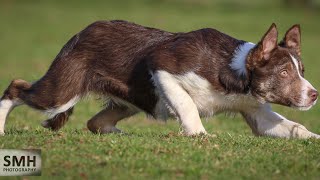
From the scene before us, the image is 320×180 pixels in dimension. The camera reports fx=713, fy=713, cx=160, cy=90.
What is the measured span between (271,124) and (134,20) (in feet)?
84.3

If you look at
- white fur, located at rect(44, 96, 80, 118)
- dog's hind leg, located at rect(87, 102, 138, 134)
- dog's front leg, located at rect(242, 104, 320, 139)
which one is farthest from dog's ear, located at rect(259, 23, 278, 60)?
white fur, located at rect(44, 96, 80, 118)

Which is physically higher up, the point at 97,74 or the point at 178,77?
the point at 178,77

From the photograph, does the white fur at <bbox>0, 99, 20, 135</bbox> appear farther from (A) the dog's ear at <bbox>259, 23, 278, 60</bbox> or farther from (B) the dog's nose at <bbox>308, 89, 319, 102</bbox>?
(B) the dog's nose at <bbox>308, 89, 319, 102</bbox>

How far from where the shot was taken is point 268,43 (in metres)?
8.84

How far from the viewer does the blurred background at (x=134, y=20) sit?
26241mm

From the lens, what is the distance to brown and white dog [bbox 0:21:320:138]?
8.89 m

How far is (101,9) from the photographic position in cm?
4091

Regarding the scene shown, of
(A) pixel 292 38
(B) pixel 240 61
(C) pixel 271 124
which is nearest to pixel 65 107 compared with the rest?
(B) pixel 240 61

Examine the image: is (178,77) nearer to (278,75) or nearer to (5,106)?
(278,75)

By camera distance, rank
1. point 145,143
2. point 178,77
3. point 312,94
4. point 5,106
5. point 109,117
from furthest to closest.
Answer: point 109,117, point 5,106, point 178,77, point 312,94, point 145,143

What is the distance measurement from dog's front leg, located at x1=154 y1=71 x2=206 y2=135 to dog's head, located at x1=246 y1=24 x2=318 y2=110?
0.83 meters

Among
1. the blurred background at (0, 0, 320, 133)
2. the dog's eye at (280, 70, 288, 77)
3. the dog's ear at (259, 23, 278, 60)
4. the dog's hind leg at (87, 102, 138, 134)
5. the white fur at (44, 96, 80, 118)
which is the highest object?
the dog's ear at (259, 23, 278, 60)

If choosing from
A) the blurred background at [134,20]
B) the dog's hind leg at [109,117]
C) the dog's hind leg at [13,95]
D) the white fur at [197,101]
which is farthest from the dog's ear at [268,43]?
the blurred background at [134,20]

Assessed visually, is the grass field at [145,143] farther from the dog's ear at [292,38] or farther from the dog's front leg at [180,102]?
the dog's ear at [292,38]
